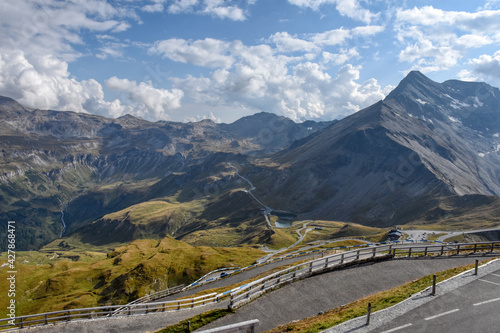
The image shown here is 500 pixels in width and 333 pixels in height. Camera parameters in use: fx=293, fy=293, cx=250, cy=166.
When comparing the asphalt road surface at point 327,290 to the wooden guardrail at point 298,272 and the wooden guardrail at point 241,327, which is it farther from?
the wooden guardrail at point 241,327

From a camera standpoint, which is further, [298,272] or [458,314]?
[298,272]

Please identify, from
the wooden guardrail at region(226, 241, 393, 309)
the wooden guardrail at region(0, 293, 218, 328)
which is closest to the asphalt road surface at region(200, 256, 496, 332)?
the wooden guardrail at region(226, 241, 393, 309)

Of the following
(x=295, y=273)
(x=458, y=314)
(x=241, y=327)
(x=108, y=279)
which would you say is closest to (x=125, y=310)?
(x=295, y=273)

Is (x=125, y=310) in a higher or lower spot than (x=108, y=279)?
higher

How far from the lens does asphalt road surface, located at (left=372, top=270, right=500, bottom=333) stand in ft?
59.1

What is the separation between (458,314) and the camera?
1966 centimetres

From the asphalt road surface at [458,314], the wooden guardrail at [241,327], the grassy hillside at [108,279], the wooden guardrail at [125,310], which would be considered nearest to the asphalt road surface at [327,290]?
the asphalt road surface at [458,314]

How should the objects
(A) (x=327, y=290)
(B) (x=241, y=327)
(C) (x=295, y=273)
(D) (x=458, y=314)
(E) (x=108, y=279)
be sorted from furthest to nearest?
(E) (x=108, y=279) < (C) (x=295, y=273) < (A) (x=327, y=290) < (D) (x=458, y=314) < (B) (x=241, y=327)

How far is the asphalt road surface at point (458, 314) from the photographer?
1802 cm

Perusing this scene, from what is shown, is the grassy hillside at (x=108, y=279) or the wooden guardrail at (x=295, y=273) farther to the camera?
the grassy hillside at (x=108, y=279)

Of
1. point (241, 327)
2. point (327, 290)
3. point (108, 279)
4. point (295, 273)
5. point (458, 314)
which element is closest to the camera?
point (241, 327)

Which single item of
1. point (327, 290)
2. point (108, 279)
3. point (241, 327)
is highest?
point (241, 327)

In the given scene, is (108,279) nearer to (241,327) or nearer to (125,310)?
(125,310)

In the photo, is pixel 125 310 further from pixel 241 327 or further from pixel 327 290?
pixel 241 327
